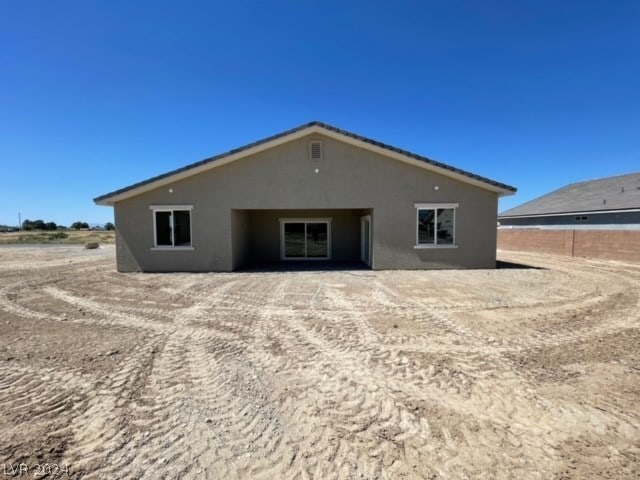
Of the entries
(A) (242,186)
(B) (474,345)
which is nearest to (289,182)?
(A) (242,186)

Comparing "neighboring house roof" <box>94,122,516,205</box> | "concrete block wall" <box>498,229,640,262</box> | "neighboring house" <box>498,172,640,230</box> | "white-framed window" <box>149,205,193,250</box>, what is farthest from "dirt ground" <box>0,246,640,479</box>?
"neighboring house" <box>498,172,640,230</box>

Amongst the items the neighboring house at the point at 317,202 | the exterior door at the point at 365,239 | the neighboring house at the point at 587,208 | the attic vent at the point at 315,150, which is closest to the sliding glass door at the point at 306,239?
the exterior door at the point at 365,239

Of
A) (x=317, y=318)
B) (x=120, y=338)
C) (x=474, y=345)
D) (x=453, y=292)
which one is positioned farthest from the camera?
(x=453, y=292)

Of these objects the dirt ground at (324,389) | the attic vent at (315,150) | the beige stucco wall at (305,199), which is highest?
the attic vent at (315,150)

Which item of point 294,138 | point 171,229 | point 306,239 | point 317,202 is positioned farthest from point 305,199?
point 171,229

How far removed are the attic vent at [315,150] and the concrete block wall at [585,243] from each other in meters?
15.4

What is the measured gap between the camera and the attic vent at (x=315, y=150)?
43.3 feet

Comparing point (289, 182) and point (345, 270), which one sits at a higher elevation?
point (289, 182)

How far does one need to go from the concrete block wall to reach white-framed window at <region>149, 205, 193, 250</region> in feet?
66.7

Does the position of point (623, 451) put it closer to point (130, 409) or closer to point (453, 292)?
point (130, 409)

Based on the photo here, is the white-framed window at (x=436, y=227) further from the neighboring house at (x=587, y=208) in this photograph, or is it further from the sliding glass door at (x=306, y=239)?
the neighboring house at (x=587, y=208)

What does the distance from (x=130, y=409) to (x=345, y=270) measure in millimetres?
10497

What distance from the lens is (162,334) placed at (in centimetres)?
578

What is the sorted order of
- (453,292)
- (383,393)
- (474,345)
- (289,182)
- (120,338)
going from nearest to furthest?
(383,393)
(474,345)
(120,338)
(453,292)
(289,182)
